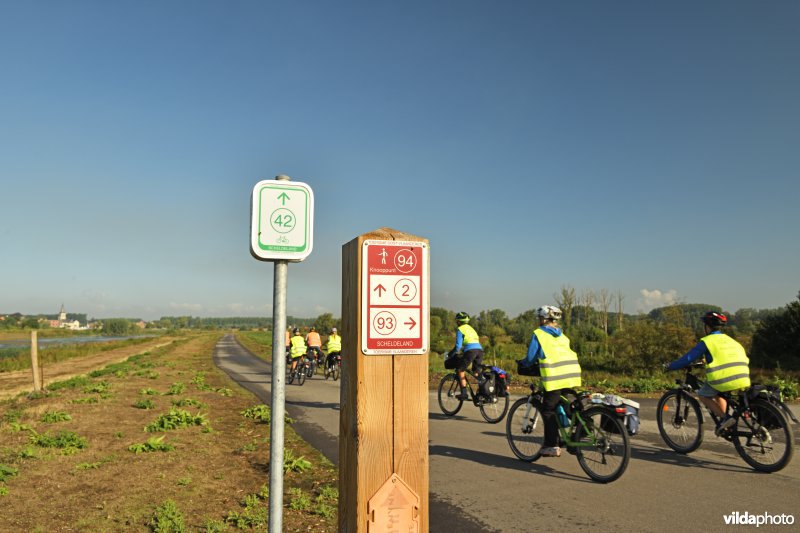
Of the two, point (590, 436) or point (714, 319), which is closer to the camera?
point (590, 436)

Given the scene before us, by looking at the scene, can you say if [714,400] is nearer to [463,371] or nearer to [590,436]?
[590,436]

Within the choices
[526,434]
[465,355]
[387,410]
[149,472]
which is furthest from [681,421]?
[149,472]

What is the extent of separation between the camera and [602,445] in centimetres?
589

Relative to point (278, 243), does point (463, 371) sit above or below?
below

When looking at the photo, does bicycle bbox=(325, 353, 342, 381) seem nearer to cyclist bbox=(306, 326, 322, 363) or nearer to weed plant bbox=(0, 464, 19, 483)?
cyclist bbox=(306, 326, 322, 363)

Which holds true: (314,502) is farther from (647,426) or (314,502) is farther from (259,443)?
(647,426)

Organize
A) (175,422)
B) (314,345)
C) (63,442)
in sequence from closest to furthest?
(63,442) → (175,422) → (314,345)

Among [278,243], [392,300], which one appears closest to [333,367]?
[278,243]

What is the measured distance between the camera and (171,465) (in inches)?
272

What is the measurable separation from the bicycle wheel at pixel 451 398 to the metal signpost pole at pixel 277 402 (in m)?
8.04

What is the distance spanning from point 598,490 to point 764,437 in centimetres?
220

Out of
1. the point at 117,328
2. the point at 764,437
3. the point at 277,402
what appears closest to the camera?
the point at 277,402

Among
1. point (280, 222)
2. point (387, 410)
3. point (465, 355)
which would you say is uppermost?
point (280, 222)

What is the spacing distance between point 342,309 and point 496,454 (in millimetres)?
5454
